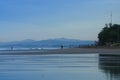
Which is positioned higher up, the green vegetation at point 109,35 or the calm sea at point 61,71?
the green vegetation at point 109,35

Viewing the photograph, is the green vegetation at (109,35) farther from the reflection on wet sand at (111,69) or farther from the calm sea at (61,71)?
the calm sea at (61,71)

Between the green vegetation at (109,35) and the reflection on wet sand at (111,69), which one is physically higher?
the green vegetation at (109,35)

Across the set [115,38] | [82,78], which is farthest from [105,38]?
[82,78]

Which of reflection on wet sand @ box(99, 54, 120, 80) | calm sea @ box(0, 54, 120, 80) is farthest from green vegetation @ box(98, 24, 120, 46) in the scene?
calm sea @ box(0, 54, 120, 80)

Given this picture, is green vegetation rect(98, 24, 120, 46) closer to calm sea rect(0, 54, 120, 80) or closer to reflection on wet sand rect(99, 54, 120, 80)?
reflection on wet sand rect(99, 54, 120, 80)

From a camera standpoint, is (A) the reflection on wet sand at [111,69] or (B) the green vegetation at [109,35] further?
(B) the green vegetation at [109,35]

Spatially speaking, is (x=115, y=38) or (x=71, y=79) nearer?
(x=71, y=79)

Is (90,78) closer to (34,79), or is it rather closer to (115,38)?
(34,79)

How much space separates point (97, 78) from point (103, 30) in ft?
346

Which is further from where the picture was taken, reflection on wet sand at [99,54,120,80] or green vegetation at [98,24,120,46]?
green vegetation at [98,24,120,46]

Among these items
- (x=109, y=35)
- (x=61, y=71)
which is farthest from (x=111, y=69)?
(x=109, y=35)

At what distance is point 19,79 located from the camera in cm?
2692

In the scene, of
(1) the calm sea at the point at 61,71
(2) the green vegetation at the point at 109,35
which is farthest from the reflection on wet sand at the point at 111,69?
(2) the green vegetation at the point at 109,35

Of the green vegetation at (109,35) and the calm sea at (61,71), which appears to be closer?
the calm sea at (61,71)
